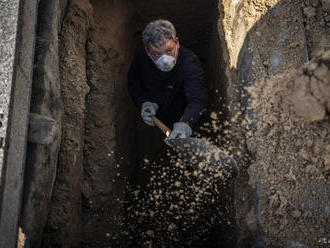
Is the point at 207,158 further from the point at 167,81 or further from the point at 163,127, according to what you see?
the point at 167,81

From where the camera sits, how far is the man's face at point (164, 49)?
9.56ft

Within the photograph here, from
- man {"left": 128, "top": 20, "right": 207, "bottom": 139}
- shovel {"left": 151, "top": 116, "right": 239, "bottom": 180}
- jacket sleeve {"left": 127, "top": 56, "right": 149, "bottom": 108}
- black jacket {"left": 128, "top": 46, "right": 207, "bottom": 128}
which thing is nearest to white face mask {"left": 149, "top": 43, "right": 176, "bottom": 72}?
man {"left": 128, "top": 20, "right": 207, "bottom": 139}

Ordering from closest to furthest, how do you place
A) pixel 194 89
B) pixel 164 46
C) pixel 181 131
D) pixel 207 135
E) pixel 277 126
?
pixel 277 126, pixel 181 131, pixel 164 46, pixel 194 89, pixel 207 135

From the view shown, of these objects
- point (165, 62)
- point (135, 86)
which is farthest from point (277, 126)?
point (135, 86)

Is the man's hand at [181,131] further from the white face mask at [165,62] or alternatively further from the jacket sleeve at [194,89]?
the white face mask at [165,62]

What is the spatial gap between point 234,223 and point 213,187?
24.5 inches

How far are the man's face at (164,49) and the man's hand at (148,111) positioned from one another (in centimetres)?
54

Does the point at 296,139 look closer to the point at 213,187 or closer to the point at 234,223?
the point at 234,223

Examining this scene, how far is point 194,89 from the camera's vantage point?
123 inches

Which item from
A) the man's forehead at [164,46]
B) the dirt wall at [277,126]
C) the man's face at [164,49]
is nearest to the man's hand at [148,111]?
the man's face at [164,49]

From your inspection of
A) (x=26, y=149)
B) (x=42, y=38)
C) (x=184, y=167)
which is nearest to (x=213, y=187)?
(x=184, y=167)

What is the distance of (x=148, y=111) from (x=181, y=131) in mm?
629

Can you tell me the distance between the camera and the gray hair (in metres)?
2.88

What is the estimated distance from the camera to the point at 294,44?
2.27 metres
